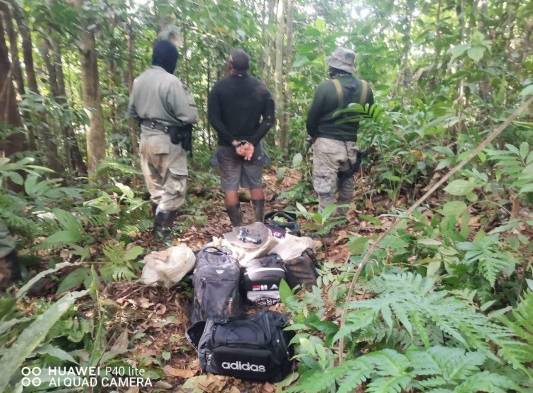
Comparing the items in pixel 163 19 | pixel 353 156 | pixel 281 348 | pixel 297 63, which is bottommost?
pixel 281 348

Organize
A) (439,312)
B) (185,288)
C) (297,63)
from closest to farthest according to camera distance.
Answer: (439,312)
(185,288)
(297,63)

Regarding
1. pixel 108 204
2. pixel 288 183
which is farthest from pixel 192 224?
pixel 288 183

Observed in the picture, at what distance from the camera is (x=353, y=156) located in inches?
180

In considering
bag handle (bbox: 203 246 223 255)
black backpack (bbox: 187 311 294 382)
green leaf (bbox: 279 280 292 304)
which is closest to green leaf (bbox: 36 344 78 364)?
black backpack (bbox: 187 311 294 382)

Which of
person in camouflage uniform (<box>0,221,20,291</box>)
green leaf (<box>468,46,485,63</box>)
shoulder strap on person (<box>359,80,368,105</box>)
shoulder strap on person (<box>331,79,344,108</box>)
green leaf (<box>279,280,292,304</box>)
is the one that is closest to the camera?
green leaf (<box>279,280,292,304</box>)

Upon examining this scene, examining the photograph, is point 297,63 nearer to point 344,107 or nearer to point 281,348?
point 344,107

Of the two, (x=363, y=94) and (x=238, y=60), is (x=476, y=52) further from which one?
(x=238, y=60)

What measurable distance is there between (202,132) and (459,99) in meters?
5.58

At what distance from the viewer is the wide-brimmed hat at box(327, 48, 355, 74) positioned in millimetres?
4309

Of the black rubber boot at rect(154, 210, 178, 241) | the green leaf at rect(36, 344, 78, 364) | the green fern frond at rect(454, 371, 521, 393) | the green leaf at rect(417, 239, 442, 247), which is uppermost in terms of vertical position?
the green fern frond at rect(454, 371, 521, 393)

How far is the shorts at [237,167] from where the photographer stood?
15.6 feet

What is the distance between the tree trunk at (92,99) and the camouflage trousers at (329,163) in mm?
2880

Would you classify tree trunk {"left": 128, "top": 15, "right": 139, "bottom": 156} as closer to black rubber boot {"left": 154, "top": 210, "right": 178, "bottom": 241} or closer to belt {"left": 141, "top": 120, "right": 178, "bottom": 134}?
belt {"left": 141, "top": 120, "right": 178, "bottom": 134}

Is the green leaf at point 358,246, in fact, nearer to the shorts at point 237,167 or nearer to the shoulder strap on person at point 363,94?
the shoulder strap on person at point 363,94
